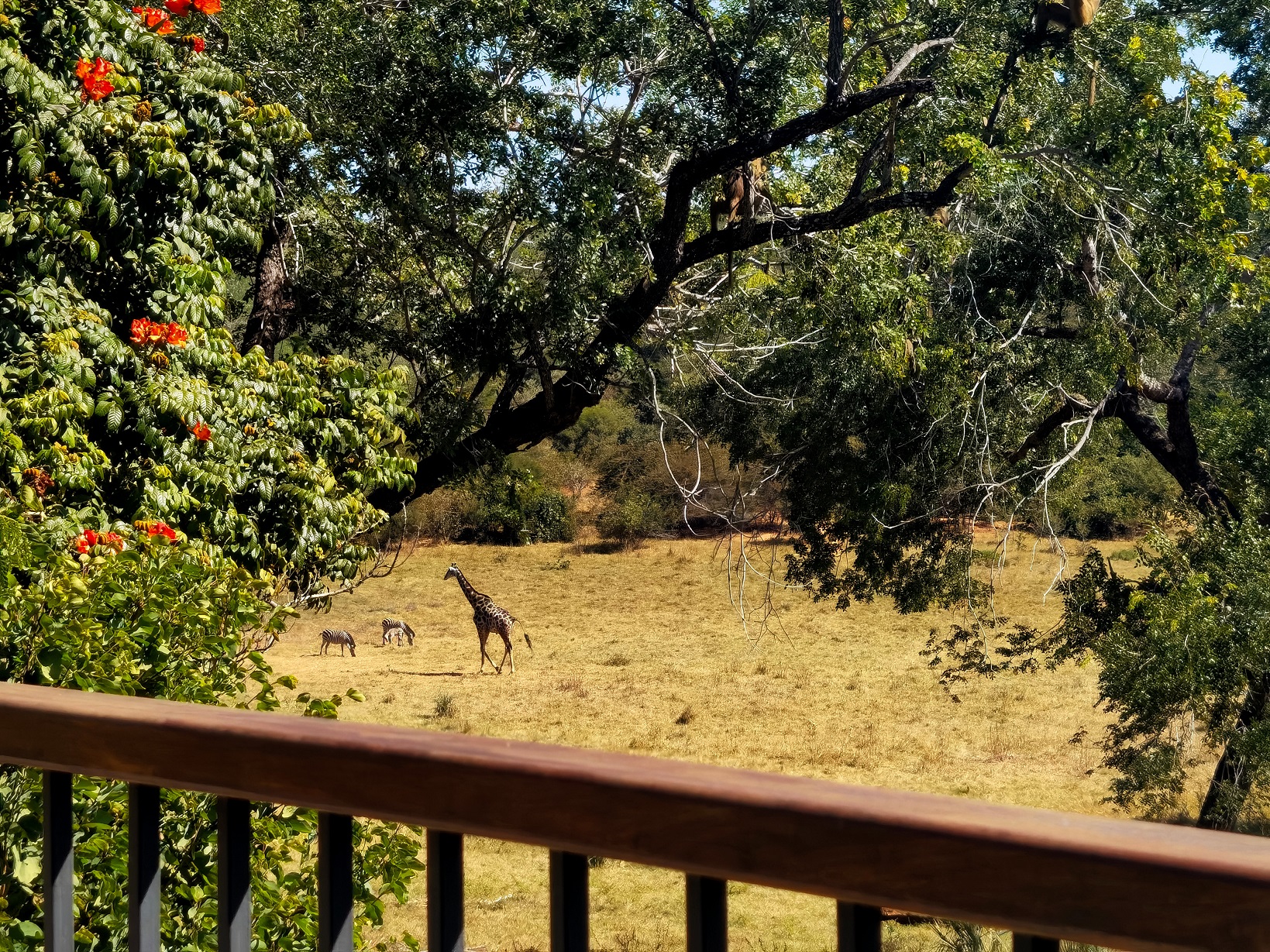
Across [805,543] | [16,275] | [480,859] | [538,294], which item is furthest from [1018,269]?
[16,275]

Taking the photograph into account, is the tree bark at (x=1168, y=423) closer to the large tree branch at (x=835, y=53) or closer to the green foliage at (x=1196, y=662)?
the green foliage at (x=1196, y=662)

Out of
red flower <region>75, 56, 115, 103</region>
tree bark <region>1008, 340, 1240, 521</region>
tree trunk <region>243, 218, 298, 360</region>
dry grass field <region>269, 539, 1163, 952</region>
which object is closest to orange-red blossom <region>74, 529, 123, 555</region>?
red flower <region>75, 56, 115, 103</region>

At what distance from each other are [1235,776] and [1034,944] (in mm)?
9650

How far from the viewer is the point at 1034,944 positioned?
3.01 feet

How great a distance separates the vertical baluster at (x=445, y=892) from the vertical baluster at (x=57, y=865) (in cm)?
48

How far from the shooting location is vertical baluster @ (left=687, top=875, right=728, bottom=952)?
1018 millimetres

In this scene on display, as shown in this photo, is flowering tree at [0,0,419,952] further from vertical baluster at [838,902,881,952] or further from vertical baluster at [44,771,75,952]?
vertical baluster at [838,902,881,952]

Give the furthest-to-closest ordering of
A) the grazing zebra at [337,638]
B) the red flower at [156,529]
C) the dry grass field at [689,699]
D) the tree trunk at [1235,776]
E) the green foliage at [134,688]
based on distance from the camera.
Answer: the grazing zebra at [337,638]
the dry grass field at [689,699]
the tree trunk at [1235,776]
the red flower at [156,529]
the green foliage at [134,688]

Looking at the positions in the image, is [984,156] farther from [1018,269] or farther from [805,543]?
[805,543]

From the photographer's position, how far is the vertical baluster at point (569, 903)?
41.8 inches

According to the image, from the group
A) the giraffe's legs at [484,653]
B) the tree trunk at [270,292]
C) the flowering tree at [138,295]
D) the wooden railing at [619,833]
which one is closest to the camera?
the wooden railing at [619,833]

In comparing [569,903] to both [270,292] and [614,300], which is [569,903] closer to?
[614,300]

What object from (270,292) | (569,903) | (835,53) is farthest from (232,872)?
(270,292)

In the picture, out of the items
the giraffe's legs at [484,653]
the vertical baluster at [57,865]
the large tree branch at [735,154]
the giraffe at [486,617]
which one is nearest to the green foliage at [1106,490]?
the large tree branch at [735,154]
